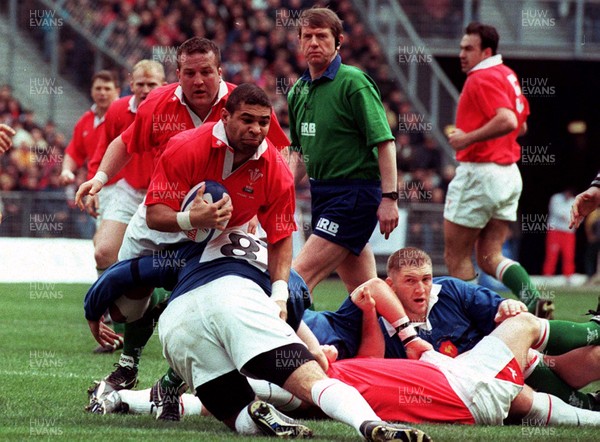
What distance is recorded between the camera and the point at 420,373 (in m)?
6.12

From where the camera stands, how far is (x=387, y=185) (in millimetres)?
8070

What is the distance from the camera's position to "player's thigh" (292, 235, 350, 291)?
329 inches

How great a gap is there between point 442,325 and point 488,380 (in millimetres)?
782

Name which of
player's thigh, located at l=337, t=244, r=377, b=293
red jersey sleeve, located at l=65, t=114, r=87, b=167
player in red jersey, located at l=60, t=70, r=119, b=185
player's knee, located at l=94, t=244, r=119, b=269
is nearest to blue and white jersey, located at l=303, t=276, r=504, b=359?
player's thigh, located at l=337, t=244, r=377, b=293

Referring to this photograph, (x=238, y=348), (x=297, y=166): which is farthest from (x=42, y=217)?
(x=238, y=348)

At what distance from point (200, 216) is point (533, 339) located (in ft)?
6.42

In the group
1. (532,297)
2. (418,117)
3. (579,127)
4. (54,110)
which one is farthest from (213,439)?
(579,127)

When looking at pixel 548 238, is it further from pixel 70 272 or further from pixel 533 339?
pixel 533 339

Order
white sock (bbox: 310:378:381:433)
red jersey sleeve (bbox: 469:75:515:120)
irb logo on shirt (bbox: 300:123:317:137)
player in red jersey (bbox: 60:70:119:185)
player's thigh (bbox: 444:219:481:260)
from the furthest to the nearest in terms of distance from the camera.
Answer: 1. player in red jersey (bbox: 60:70:119:185)
2. player's thigh (bbox: 444:219:481:260)
3. red jersey sleeve (bbox: 469:75:515:120)
4. irb logo on shirt (bbox: 300:123:317:137)
5. white sock (bbox: 310:378:381:433)

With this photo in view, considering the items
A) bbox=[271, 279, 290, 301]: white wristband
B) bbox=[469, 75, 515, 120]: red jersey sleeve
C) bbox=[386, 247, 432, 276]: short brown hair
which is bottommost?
bbox=[271, 279, 290, 301]: white wristband

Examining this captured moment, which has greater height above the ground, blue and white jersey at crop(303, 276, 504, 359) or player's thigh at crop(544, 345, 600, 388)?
blue and white jersey at crop(303, 276, 504, 359)

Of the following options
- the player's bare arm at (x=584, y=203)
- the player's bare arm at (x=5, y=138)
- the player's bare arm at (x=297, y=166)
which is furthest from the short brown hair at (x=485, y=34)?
the player's bare arm at (x=5, y=138)

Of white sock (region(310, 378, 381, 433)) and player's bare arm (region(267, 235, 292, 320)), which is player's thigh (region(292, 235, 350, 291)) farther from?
white sock (region(310, 378, 381, 433))

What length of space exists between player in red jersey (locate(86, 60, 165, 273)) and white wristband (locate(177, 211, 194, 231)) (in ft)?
14.6
